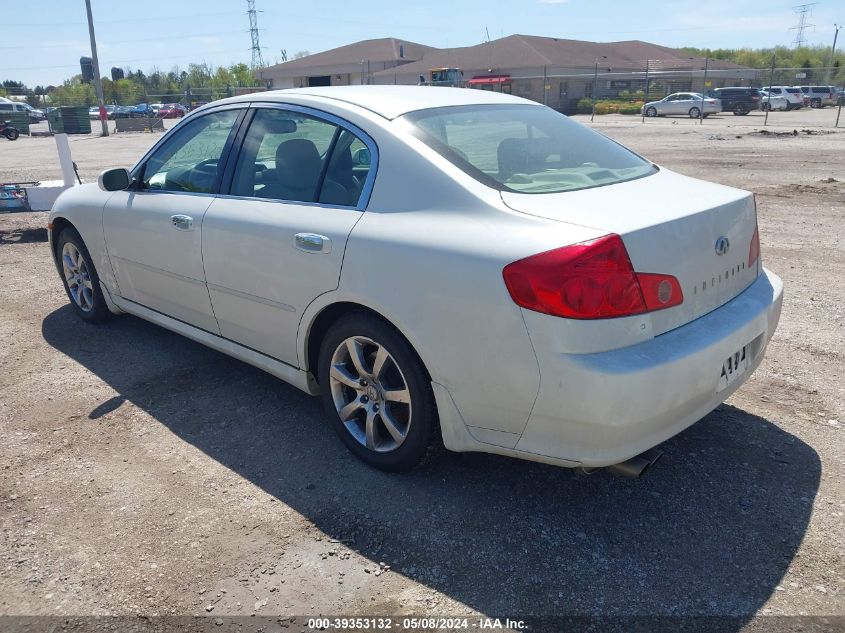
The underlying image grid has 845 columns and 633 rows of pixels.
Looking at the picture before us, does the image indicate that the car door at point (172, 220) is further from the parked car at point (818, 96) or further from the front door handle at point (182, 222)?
the parked car at point (818, 96)

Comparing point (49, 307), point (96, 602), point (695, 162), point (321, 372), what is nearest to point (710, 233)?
point (321, 372)

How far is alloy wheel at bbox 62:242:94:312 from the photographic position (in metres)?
5.21

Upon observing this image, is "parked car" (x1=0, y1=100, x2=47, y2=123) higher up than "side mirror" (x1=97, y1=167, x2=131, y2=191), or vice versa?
"parked car" (x1=0, y1=100, x2=47, y2=123)

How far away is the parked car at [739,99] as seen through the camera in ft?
129

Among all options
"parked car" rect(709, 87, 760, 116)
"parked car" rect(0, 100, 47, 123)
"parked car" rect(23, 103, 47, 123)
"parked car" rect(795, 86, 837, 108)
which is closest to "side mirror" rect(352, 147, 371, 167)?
"parked car" rect(0, 100, 47, 123)

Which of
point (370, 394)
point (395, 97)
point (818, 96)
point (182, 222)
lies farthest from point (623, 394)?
point (818, 96)

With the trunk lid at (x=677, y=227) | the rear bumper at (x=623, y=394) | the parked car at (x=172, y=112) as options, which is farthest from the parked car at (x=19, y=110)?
the rear bumper at (x=623, y=394)

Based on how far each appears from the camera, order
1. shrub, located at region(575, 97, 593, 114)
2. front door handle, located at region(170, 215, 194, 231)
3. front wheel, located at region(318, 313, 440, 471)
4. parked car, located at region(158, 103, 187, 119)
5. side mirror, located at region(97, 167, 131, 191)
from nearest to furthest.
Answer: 1. front wheel, located at region(318, 313, 440, 471)
2. front door handle, located at region(170, 215, 194, 231)
3. side mirror, located at region(97, 167, 131, 191)
4. shrub, located at region(575, 97, 593, 114)
5. parked car, located at region(158, 103, 187, 119)

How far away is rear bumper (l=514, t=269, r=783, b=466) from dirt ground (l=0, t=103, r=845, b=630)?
18.3 inches

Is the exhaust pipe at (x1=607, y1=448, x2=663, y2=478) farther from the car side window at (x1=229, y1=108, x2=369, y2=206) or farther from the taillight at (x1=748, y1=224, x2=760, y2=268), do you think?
the car side window at (x1=229, y1=108, x2=369, y2=206)

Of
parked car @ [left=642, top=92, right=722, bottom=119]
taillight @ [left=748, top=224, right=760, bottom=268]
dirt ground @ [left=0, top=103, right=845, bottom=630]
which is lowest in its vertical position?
dirt ground @ [left=0, top=103, right=845, bottom=630]

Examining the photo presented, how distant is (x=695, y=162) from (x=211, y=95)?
125 ft

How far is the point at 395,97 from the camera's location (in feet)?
11.4

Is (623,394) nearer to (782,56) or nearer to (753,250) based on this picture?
(753,250)
